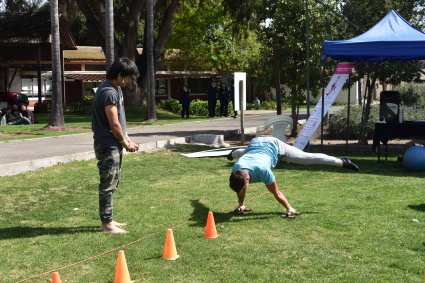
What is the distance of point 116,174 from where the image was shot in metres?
7.17

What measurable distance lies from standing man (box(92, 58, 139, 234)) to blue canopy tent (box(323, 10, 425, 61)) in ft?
24.6

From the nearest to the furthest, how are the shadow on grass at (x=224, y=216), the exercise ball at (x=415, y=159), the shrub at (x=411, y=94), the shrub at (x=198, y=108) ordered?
the shadow on grass at (x=224, y=216), the exercise ball at (x=415, y=159), the shrub at (x=411, y=94), the shrub at (x=198, y=108)

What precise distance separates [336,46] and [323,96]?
200 cm

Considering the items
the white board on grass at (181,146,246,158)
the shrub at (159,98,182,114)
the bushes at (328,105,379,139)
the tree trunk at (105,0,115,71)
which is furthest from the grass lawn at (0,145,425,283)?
the shrub at (159,98,182,114)

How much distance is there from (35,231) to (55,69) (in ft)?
51.7

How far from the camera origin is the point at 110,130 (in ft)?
23.1

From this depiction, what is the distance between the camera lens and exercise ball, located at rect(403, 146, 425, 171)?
1207 cm

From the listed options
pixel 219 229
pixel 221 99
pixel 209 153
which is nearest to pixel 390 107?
pixel 209 153

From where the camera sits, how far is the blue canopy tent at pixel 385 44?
13055mm

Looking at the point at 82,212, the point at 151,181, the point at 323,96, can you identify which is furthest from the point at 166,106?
the point at 82,212

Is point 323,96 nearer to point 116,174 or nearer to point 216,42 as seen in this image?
point 116,174

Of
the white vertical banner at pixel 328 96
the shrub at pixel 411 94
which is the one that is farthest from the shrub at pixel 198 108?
the white vertical banner at pixel 328 96

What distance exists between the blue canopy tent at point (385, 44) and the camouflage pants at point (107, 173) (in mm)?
7793

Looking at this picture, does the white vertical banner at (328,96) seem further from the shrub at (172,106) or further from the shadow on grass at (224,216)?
the shrub at (172,106)
